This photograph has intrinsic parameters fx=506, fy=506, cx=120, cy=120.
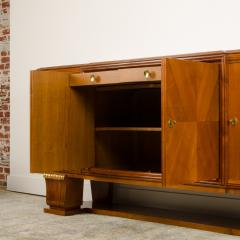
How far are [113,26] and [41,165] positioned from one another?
157 cm

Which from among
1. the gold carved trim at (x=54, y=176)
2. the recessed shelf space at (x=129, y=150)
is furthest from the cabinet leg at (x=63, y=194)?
the recessed shelf space at (x=129, y=150)

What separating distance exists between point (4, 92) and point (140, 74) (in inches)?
104

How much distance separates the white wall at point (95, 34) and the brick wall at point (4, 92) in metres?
0.10

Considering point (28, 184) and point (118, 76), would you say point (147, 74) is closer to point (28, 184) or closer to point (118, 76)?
point (118, 76)

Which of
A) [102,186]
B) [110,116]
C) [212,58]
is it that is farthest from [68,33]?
[212,58]

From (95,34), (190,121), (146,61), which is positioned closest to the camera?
(190,121)

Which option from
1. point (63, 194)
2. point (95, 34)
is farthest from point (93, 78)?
point (95, 34)

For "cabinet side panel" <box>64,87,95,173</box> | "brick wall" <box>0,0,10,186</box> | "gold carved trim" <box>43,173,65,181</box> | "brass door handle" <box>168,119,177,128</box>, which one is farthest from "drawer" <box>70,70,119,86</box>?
"brick wall" <box>0,0,10,186</box>

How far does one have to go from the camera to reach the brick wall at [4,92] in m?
5.55

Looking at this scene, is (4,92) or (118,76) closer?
(118,76)

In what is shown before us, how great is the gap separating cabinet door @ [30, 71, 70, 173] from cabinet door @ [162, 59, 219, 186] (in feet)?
3.38

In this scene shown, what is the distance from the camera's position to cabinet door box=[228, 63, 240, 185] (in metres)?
3.24

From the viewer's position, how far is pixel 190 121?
3.17 m

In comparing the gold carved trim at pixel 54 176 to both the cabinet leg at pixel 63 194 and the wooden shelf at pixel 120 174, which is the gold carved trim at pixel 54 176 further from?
the wooden shelf at pixel 120 174
